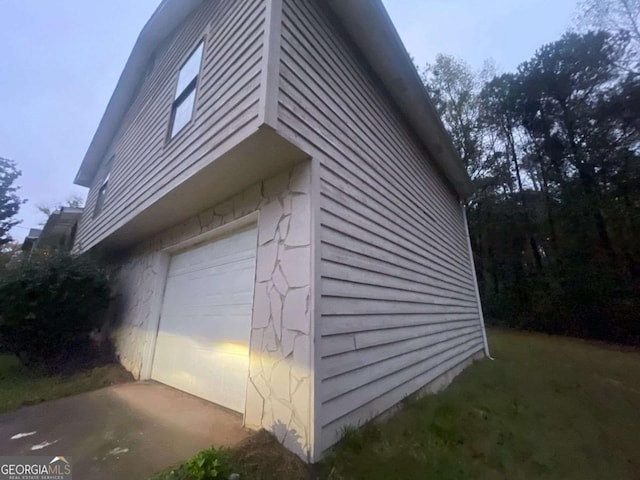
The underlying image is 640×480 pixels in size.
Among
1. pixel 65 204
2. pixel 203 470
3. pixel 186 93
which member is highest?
pixel 65 204

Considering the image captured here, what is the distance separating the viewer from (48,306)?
4805mm

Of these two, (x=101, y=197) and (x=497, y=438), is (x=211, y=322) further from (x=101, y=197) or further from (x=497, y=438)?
(x=101, y=197)

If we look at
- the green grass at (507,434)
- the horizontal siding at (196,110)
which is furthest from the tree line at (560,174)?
the horizontal siding at (196,110)

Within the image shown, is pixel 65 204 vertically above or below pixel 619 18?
below

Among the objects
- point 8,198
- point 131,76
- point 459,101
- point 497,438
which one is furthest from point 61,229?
point 459,101

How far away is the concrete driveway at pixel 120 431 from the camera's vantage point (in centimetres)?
196

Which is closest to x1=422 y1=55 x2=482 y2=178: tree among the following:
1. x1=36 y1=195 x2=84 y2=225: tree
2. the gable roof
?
the gable roof

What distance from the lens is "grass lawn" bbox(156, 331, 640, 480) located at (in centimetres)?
198

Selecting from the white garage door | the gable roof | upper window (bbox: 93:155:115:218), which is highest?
the gable roof

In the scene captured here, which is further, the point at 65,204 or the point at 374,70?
the point at 65,204

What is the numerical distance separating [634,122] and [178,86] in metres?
15.9

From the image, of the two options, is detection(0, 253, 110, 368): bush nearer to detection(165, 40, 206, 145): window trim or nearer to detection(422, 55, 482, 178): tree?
detection(165, 40, 206, 145): window trim

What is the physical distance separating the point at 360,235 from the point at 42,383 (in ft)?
17.6

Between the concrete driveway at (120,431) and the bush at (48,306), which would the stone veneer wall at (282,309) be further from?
the bush at (48,306)
